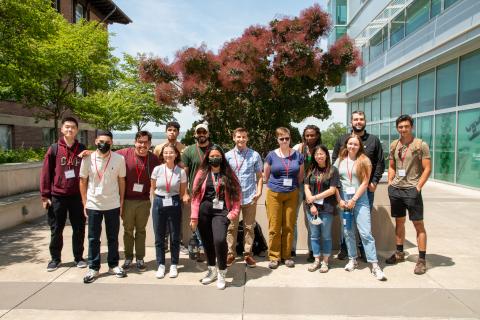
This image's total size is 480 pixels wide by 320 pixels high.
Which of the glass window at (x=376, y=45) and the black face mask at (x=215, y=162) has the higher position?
the glass window at (x=376, y=45)

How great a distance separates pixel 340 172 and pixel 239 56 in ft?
13.2

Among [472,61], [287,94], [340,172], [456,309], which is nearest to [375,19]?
[472,61]

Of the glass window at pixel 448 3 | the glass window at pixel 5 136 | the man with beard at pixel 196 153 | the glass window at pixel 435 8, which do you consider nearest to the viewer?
the man with beard at pixel 196 153

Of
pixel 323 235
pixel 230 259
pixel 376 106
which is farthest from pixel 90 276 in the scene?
pixel 376 106

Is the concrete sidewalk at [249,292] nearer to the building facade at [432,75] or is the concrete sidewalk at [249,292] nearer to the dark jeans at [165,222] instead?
the dark jeans at [165,222]

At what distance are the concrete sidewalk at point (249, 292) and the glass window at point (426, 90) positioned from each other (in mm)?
11577

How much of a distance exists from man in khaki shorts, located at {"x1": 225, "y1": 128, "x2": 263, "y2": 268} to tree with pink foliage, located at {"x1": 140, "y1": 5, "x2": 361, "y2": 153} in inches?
130

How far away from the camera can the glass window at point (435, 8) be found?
14.6 m

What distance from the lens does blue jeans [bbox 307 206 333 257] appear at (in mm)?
4922

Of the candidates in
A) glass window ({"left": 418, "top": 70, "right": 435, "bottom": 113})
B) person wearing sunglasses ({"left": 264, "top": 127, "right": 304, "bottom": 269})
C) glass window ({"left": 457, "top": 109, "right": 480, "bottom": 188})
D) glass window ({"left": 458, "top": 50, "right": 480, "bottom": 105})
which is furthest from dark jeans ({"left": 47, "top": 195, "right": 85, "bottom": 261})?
glass window ({"left": 418, "top": 70, "right": 435, "bottom": 113})

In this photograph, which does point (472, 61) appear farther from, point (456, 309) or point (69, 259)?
point (69, 259)

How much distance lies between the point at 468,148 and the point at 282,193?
1071cm

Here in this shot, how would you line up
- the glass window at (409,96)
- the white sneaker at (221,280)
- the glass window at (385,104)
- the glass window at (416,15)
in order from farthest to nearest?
the glass window at (385,104)
the glass window at (409,96)
the glass window at (416,15)
the white sneaker at (221,280)

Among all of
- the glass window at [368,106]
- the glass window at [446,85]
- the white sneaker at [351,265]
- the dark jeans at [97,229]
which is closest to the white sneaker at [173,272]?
the dark jeans at [97,229]
